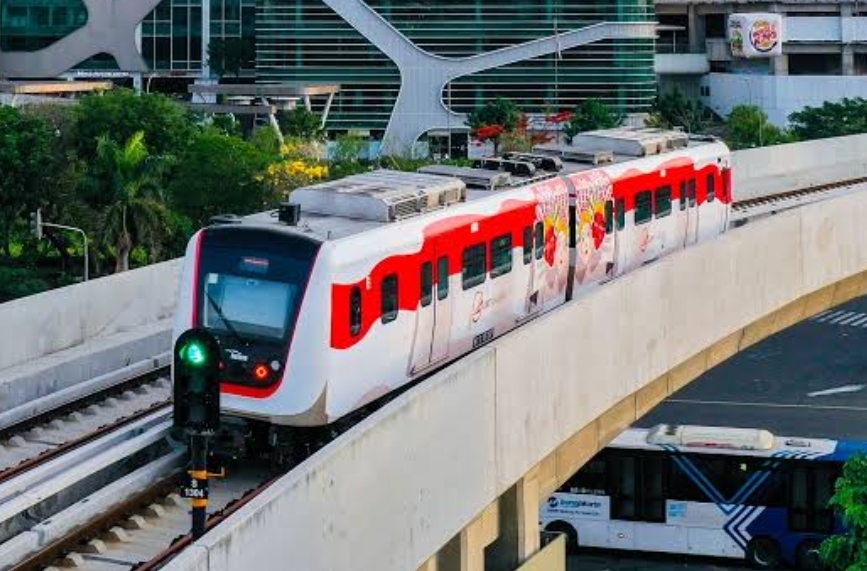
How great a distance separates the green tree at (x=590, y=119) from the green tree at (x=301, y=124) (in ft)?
38.4

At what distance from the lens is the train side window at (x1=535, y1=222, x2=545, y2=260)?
23.8 meters

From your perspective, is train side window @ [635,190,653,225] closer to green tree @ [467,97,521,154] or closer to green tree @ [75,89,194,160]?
green tree @ [75,89,194,160]

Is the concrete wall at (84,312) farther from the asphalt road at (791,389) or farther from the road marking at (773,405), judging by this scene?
the road marking at (773,405)

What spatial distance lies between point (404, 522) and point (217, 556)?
3547 millimetres

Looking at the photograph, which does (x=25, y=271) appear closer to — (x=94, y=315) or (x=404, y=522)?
(x=94, y=315)

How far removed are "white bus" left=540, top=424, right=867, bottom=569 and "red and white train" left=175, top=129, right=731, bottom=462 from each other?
6.33m

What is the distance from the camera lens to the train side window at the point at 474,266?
69.6 ft

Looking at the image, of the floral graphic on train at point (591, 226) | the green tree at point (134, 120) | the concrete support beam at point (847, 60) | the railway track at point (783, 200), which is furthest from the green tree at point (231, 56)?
the floral graphic on train at point (591, 226)

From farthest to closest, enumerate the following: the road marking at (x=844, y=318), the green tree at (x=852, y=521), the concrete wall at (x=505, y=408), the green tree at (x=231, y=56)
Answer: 1. the green tree at (x=231, y=56)
2. the road marking at (x=844, y=318)
3. the green tree at (x=852, y=521)
4. the concrete wall at (x=505, y=408)

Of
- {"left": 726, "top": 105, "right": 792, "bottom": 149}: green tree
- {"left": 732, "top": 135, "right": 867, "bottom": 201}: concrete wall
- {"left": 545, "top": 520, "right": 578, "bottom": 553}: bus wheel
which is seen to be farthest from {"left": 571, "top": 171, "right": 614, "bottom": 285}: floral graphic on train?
{"left": 726, "top": 105, "right": 792, "bottom": 149}: green tree

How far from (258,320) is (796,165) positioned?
110 ft

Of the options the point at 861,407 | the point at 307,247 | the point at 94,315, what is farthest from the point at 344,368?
the point at 861,407

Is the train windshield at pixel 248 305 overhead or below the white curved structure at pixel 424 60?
below

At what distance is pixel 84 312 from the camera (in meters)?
24.5
